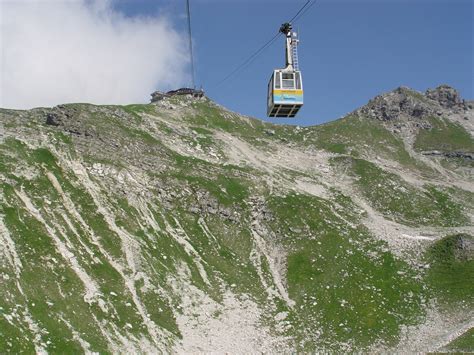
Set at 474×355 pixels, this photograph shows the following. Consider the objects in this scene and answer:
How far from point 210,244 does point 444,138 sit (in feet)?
367

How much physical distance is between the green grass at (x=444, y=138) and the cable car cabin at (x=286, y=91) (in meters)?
126

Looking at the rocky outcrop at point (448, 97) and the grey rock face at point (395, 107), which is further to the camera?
the rocky outcrop at point (448, 97)

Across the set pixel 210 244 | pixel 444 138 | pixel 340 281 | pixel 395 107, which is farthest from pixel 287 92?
pixel 395 107

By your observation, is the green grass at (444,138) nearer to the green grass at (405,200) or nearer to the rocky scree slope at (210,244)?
the rocky scree slope at (210,244)

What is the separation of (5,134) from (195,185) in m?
32.5

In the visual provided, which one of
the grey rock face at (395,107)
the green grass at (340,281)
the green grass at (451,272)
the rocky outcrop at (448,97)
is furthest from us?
the rocky outcrop at (448,97)

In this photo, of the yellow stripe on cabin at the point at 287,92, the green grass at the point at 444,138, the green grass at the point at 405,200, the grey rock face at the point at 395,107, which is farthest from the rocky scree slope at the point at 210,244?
the grey rock face at the point at 395,107

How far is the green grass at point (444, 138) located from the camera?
16212 centimetres

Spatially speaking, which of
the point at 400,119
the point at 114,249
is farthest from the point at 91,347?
the point at 400,119

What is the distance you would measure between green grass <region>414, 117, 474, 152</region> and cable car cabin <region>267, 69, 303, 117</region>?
126 meters

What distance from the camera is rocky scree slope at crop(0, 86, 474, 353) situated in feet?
200

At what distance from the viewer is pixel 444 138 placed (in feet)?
557

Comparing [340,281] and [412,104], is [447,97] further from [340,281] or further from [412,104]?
[340,281]

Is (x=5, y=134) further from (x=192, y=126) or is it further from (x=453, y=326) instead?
(x=453, y=326)
